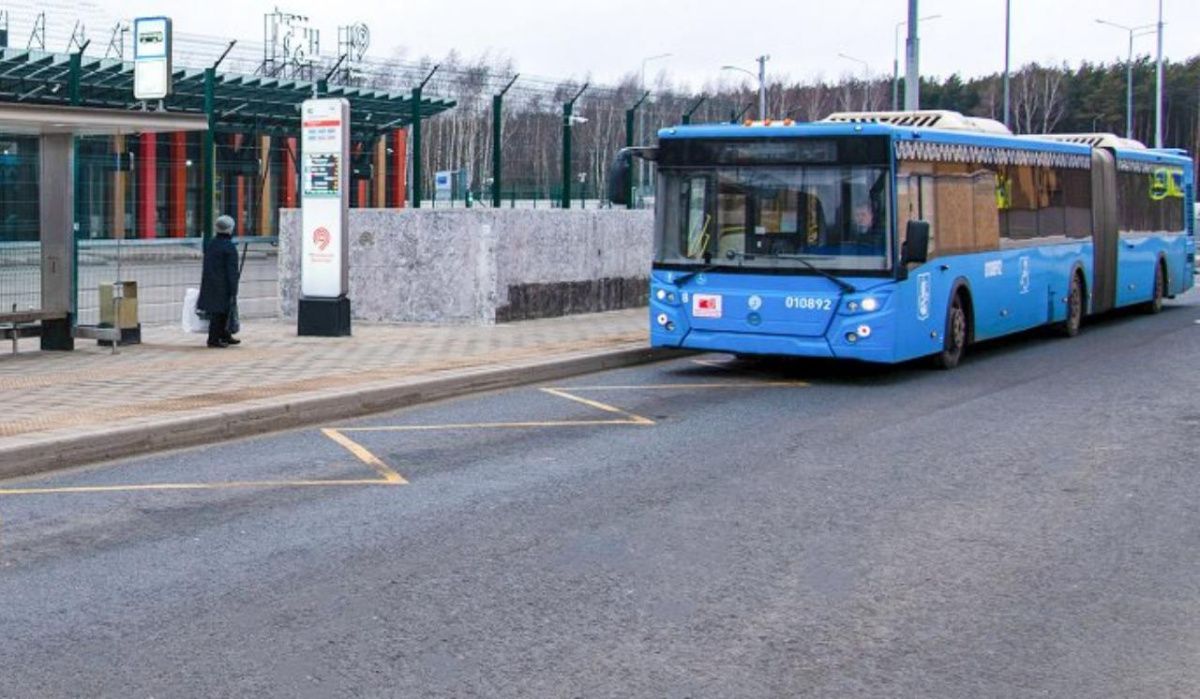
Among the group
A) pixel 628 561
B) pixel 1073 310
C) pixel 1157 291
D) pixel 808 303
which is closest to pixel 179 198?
pixel 808 303

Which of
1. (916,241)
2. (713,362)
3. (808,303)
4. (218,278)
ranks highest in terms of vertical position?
(916,241)

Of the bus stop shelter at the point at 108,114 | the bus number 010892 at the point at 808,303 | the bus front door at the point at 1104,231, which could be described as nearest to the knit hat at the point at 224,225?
the bus stop shelter at the point at 108,114

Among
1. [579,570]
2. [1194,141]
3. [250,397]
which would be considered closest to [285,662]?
[579,570]

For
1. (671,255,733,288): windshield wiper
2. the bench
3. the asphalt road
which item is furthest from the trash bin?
(671,255,733,288): windshield wiper

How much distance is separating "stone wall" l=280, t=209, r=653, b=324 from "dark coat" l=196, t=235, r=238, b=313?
3.47 meters

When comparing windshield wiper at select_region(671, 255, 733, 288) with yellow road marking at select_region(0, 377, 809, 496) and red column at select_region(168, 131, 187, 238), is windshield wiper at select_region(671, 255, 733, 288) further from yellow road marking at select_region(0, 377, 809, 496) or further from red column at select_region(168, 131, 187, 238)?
red column at select_region(168, 131, 187, 238)

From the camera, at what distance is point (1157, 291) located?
2475 cm

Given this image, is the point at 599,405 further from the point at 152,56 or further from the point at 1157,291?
the point at 1157,291

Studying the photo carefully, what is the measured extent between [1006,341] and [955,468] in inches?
407

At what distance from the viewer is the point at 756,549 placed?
7.66m

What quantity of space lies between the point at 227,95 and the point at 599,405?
11.2 meters

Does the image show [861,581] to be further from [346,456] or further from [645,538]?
[346,456]

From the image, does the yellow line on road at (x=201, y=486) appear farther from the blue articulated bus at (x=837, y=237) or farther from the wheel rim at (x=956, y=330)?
the wheel rim at (x=956, y=330)

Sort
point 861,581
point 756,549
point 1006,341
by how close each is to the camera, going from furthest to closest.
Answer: point 1006,341 → point 756,549 → point 861,581
